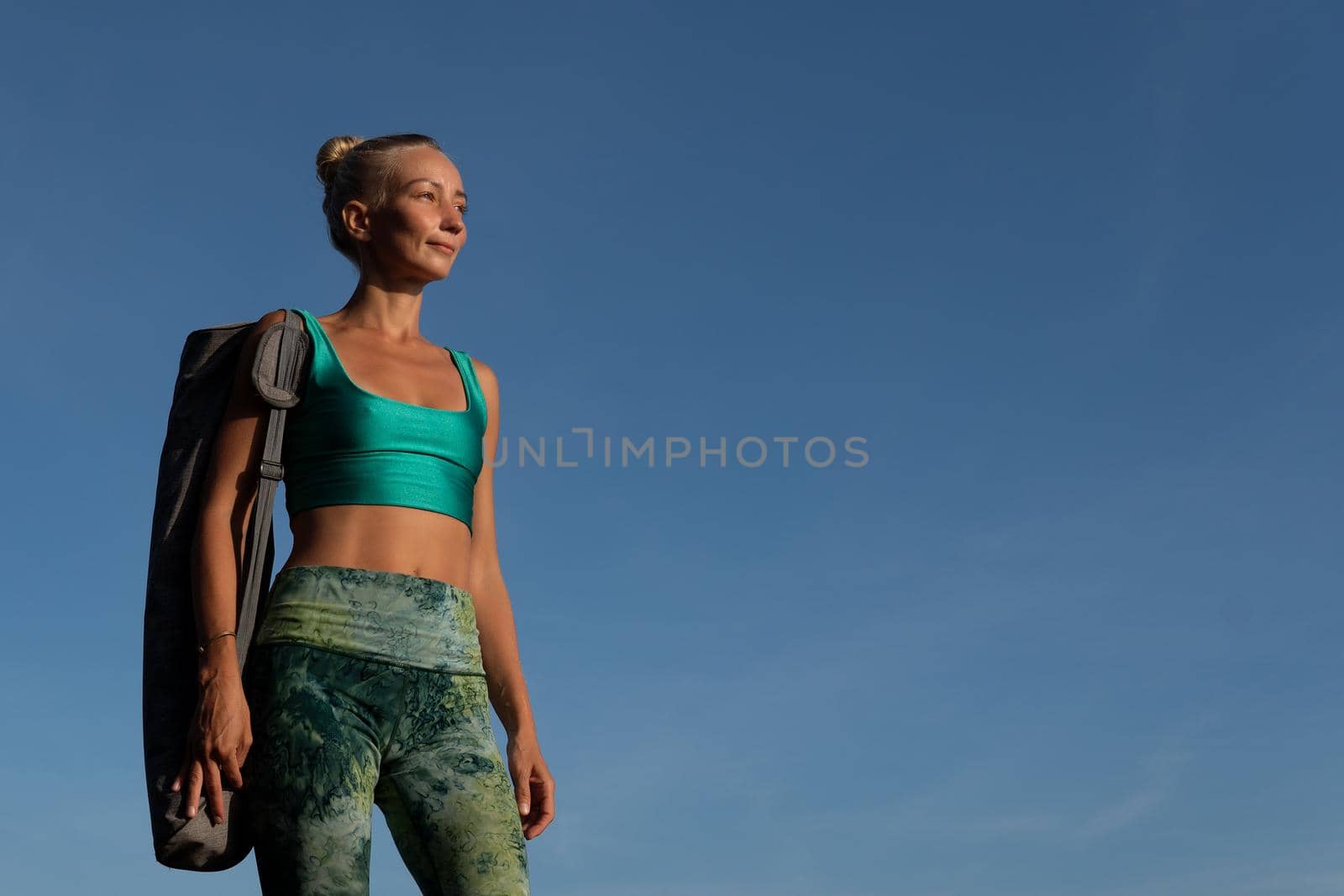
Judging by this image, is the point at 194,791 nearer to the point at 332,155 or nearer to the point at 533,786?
the point at 533,786

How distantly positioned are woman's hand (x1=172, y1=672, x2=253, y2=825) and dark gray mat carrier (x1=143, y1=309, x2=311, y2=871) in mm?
48

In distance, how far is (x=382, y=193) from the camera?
5301mm

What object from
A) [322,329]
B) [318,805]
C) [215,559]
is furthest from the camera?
[322,329]

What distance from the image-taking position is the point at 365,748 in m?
4.50

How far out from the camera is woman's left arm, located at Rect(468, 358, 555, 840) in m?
5.14

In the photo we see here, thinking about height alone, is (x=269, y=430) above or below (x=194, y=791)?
above

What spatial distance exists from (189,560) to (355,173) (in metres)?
1.49

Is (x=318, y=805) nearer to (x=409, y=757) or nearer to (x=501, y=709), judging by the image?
(x=409, y=757)

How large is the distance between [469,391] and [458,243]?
1.73 ft

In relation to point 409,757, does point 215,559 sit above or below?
above

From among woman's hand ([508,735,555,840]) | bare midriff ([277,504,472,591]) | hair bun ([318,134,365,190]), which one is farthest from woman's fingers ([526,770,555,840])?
hair bun ([318,134,365,190])

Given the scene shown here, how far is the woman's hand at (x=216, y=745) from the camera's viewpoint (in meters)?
4.42

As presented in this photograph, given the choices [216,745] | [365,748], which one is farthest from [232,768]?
[365,748]

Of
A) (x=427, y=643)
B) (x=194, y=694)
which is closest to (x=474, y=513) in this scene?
(x=427, y=643)
